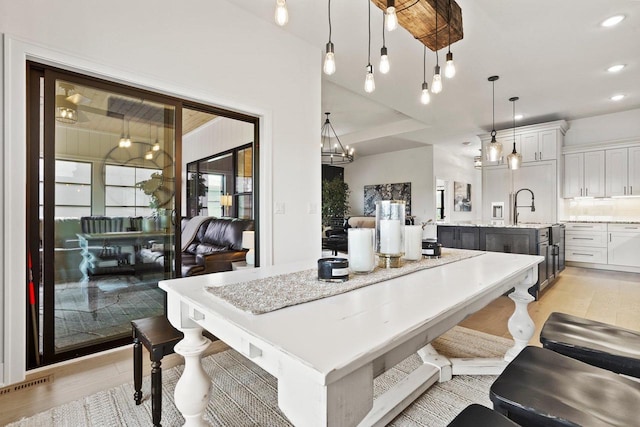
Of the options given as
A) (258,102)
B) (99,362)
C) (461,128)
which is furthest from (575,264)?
(99,362)

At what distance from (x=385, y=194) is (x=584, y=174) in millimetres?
4504

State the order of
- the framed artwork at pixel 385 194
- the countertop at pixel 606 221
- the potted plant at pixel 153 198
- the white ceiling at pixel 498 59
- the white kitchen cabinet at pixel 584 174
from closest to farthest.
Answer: the potted plant at pixel 153 198 < the white ceiling at pixel 498 59 < the countertop at pixel 606 221 < the white kitchen cabinet at pixel 584 174 < the framed artwork at pixel 385 194

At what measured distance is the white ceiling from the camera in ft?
9.20

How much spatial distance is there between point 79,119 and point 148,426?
6.67 feet

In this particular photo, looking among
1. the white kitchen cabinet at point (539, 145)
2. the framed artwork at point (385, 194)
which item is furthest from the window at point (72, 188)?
the white kitchen cabinet at point (539, 145)

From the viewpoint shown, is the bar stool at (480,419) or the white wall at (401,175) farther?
the white wall at (401,175)

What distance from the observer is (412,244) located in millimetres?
1678

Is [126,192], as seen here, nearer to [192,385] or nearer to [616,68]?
[192,385]

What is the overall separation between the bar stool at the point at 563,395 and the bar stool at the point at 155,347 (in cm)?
130

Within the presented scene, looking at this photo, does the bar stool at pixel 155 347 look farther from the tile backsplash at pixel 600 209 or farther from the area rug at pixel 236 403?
the tile backsplash at pixel 600 209

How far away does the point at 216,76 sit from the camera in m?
2.67

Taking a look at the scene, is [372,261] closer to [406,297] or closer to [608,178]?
[406,297]

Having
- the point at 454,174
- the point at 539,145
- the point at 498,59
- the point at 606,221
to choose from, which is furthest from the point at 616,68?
the point at 454,174

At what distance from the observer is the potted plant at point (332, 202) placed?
8312 mm
